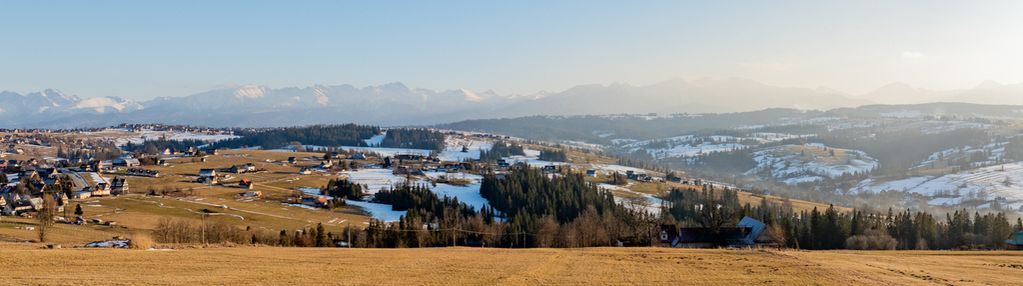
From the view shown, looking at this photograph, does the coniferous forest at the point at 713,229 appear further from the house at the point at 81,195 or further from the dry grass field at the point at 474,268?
the house at the point at 81,195

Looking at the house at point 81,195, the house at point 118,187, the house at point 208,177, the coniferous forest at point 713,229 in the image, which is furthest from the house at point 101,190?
the coniferous forest at point 713,229

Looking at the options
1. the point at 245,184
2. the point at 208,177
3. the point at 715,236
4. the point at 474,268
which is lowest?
the point at 715,236

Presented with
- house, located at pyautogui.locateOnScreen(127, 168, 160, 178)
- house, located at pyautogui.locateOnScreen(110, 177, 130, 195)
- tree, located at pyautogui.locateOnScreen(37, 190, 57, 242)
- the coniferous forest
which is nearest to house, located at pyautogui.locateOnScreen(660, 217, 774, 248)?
the coniferous forest

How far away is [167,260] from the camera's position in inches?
1496

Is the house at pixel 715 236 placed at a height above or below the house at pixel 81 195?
below

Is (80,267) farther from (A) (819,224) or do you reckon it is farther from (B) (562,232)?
(A) (819,224)

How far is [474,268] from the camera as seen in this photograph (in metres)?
39.2

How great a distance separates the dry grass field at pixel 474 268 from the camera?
107 ft

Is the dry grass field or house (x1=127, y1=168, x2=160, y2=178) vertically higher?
the dry grass field

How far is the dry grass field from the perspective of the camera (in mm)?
32750

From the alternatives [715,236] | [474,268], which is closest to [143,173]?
[715,236]

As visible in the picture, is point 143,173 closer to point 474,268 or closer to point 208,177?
point 208,177

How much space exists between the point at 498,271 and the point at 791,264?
19.4m

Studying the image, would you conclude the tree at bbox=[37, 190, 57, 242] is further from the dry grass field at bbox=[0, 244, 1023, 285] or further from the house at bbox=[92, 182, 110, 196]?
the dry grass field at bbox=[0, 244, 1023, 285]
